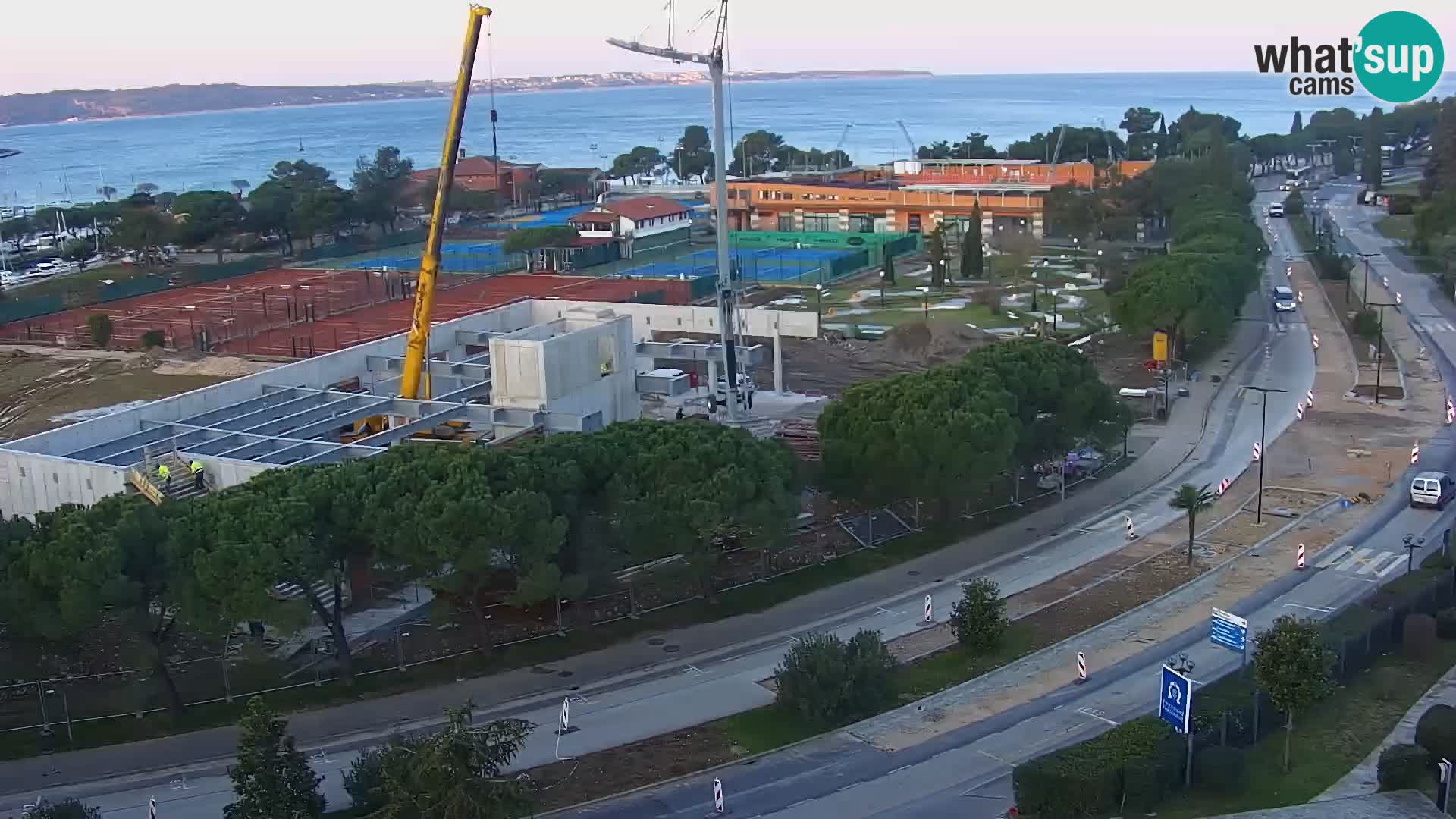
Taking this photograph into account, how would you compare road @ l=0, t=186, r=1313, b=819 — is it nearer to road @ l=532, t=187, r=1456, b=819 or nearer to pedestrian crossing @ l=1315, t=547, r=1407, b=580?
road @ l=532, t=187, r=1456, b=819

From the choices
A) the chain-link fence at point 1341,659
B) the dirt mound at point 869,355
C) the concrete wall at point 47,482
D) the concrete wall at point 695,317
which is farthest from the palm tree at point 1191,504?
the concrete wall at point 47,482

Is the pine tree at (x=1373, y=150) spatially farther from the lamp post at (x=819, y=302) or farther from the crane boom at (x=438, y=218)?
the crane boom at (x=438, y=218)

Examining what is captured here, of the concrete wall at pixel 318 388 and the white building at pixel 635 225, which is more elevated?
the white building at pixel 635 225

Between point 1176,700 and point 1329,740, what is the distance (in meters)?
2.22

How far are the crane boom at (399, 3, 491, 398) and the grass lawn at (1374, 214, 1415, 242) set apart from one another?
43297 millimetres

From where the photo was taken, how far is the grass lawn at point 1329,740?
13.4 metres

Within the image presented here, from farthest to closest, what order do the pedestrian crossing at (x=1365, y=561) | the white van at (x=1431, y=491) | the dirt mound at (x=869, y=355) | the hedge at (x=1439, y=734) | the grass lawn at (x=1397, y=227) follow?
the grass lawn at (x=1397, y=227), the dirt mound at (x=869, y=355), the white van at (x=1431, y=491), the pedestrian crossing at (x=1365, y=561), the hedge at (x=1439, y=734)

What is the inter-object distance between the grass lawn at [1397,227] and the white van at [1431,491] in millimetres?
36344

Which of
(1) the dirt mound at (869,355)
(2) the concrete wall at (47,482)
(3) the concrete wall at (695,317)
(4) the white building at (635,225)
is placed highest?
(4) the white building at (635,225)

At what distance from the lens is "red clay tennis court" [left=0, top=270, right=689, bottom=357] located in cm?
4106

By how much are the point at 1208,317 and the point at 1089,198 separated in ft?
82.2

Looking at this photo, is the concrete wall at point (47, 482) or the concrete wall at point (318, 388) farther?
the concrete wall at point (318, 388)

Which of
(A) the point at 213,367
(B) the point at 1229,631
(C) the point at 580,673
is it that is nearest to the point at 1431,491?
(B) the point at 1229,631

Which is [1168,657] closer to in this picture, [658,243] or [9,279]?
[658,243]
